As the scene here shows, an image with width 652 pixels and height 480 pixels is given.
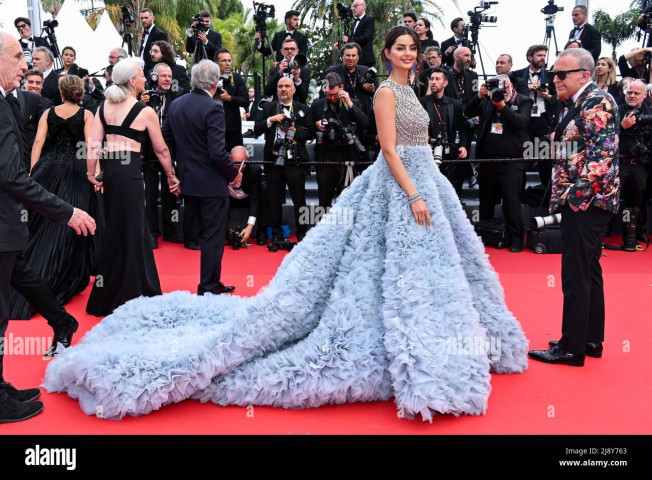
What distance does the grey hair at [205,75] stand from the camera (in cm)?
469

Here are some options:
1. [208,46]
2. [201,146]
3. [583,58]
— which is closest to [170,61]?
[208,46]

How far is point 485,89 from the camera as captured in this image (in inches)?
256

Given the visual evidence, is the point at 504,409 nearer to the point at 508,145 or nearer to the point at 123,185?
the point at 123,185

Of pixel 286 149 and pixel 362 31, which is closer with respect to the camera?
pixel 286 149

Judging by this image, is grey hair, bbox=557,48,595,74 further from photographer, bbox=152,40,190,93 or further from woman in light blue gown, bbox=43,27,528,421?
photographer, bbox=152,40,190,93

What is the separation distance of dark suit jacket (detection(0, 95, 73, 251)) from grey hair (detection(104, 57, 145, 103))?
1.54m

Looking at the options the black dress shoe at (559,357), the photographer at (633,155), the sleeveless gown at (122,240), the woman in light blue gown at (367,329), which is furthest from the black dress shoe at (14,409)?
the photographer at (633,155)

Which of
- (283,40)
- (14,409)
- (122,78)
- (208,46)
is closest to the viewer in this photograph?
(14,409)

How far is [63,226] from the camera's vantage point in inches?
190

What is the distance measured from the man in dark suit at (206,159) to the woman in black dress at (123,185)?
262mm

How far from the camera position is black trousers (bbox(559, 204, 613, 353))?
3410mm

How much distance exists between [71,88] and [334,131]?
9.14 feet

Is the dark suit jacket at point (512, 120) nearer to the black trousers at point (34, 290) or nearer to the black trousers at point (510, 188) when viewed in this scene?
the black trousers at point (510, 188)

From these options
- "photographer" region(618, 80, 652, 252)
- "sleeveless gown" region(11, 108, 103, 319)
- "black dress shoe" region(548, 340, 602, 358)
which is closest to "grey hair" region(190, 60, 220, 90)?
"sleeveless gown" region(11, 108, 103, 319)
